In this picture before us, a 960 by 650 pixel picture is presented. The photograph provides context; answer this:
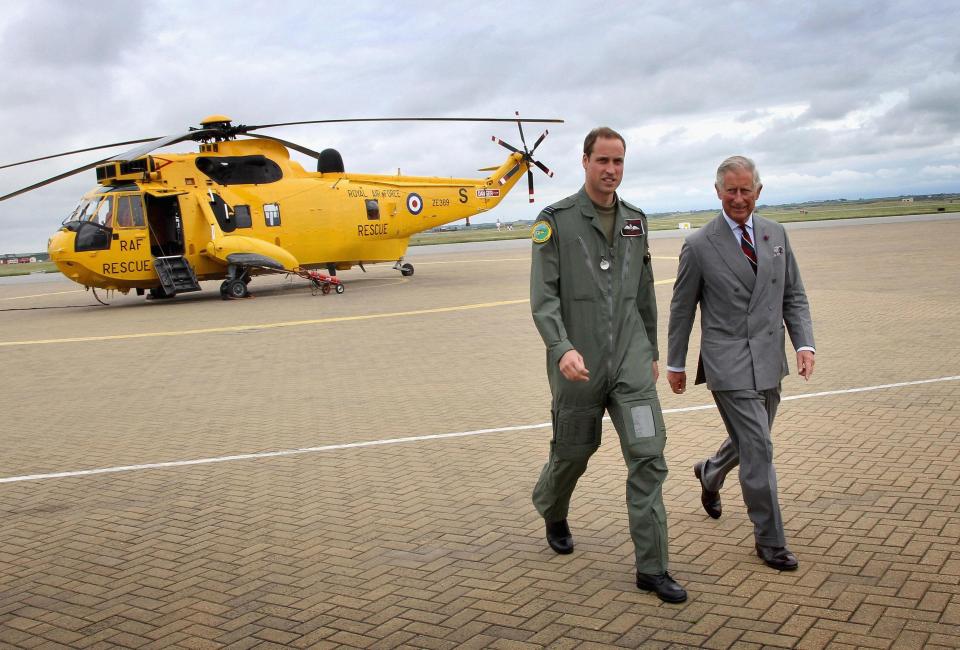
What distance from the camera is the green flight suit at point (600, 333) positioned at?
4.21 meters

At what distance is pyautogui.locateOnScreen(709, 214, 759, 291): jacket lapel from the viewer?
4523 millimetres

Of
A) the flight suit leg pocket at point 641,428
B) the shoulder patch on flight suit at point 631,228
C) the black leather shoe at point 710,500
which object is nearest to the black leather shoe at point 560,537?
the flight suit leg pocket at point 641,428

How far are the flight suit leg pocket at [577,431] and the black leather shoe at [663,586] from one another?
25.1 inches

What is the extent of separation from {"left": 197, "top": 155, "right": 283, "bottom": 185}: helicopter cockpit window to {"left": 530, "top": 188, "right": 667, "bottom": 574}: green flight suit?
19950mm

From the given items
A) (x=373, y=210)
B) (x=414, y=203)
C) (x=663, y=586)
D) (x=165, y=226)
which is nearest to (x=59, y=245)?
(x=165, y=226)

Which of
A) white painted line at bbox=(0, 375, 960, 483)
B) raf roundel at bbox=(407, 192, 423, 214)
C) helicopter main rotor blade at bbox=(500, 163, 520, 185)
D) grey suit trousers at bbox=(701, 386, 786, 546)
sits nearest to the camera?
grey suit trousers at bbox=(701, 386, 786, 546)

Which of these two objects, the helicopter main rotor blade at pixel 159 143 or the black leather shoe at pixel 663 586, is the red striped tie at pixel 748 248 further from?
the helicopter main rotor blade at pixel 159 143

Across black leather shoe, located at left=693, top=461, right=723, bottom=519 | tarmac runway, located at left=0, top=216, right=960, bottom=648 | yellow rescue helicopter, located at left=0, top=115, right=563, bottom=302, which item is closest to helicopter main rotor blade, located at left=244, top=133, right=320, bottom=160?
yellow rescue helicopter, located at left=0, top=115, right=563, bottom=302

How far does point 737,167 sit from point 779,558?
191cm

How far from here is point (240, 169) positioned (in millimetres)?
23281

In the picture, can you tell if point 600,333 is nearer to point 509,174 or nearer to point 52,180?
point 52,180

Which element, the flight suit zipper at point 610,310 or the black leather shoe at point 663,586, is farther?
the flight suit zipper at point 610,310

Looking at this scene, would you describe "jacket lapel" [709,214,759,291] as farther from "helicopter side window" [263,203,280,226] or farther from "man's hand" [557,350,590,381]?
"helicopter side window" [263,203,280,226]

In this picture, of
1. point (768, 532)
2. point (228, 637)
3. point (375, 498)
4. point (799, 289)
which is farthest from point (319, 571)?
point (799, 289)
